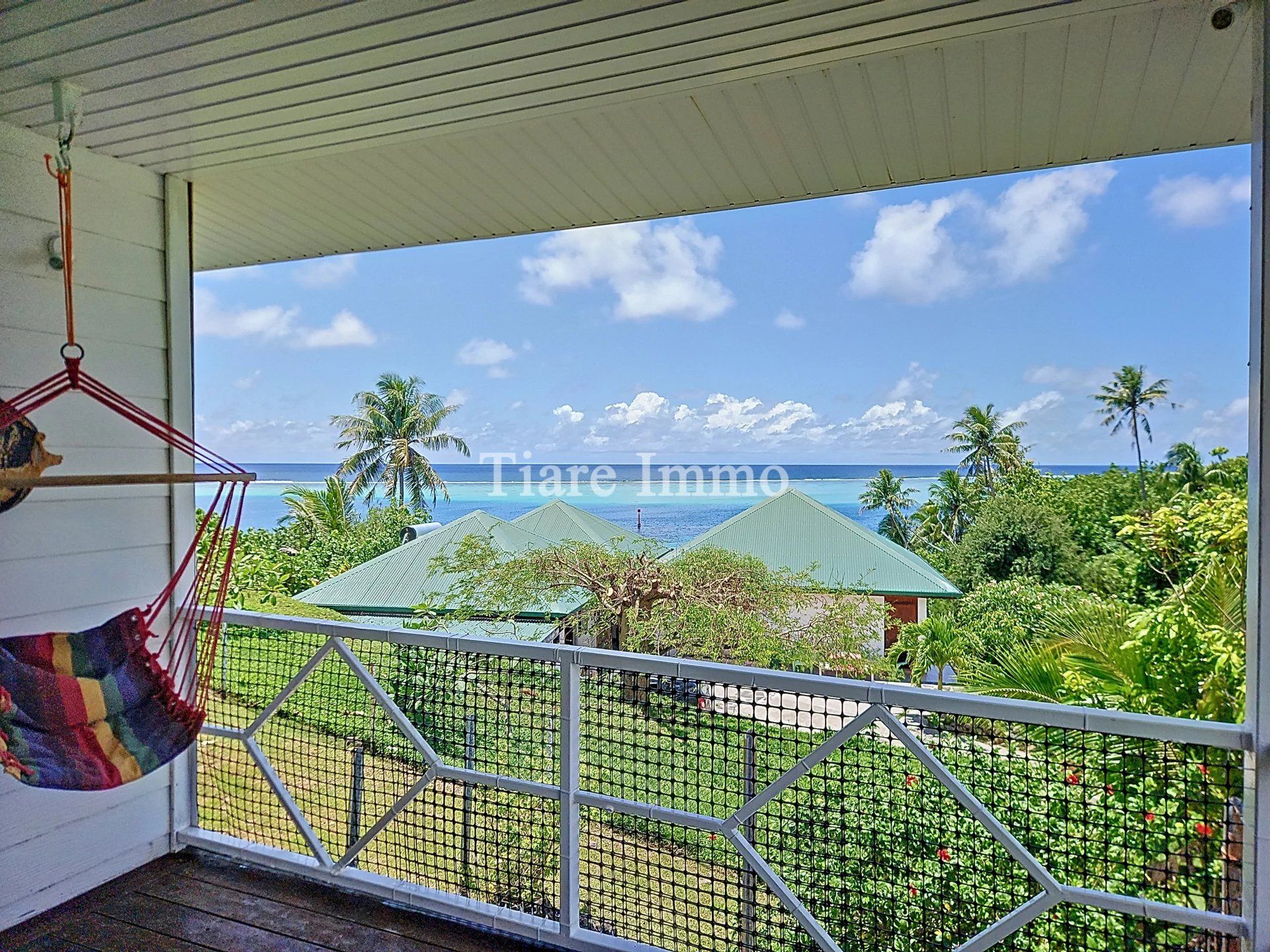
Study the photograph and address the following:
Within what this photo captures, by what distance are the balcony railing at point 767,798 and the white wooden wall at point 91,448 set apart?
30cm

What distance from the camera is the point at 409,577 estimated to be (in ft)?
38.4

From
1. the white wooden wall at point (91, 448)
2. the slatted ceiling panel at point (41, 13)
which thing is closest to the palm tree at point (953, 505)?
the white wooden wall at point (91, 448)

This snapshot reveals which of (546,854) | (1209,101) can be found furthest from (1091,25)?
(546,854)

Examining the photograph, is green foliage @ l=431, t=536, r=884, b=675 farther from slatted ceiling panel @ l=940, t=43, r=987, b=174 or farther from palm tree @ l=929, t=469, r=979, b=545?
palm tree @ l=929, t=469, r=979, b=545

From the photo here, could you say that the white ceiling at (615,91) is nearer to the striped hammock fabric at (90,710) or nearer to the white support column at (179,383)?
the white support column at (179,383)

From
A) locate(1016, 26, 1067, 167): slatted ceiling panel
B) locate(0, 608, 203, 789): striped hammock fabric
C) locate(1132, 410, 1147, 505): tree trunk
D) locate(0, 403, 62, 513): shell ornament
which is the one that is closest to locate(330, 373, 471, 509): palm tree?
locate(1132, 410, 1147, 505): tree trunk

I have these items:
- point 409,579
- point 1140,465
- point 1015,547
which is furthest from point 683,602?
point 1140,465

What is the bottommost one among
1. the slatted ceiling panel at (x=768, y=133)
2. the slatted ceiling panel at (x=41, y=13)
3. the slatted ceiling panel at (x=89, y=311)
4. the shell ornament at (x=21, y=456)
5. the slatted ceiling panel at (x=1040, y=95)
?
the shell ornament at (x=21, y=456)

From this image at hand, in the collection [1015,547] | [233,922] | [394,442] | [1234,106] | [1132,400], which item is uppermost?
[1132,400]

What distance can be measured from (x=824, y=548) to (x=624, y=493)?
46.6ft

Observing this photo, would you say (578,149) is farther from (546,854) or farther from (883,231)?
(883,231)

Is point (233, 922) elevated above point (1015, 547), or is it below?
above

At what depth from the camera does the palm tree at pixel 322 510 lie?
60.9ft

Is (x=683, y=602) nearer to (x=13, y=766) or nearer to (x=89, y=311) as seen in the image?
(x=89, y=311)
